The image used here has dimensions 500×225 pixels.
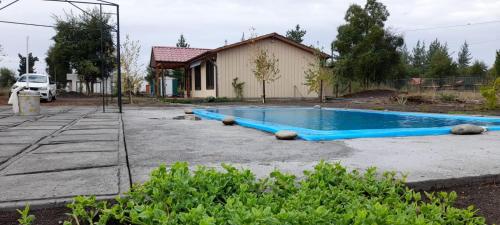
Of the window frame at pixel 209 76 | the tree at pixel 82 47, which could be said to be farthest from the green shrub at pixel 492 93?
the tree at pixel 82 47

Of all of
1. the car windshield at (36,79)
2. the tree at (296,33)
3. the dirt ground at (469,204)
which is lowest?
the dirt ground at (469,204)

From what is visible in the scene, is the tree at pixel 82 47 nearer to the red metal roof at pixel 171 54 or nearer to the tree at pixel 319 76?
the red metal roof at pixel 171 54

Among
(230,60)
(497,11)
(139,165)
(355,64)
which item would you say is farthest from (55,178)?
(497,11)

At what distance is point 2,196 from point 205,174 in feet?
4.03

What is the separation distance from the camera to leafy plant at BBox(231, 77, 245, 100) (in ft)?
67.2

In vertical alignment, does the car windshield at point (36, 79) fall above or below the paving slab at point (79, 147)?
above

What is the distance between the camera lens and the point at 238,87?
67.3ft

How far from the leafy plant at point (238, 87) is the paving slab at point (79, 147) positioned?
16.0 m

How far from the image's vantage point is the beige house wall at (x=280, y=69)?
20406 millimetres

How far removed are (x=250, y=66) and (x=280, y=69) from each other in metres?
1.77

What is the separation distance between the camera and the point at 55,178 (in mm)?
2670

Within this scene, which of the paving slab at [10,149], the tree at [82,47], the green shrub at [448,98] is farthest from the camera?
the tree at [82,47]

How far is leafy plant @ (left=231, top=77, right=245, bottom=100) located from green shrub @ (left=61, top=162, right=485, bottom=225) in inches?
713

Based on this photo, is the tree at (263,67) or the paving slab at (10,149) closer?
the paving slab at (10,149)
